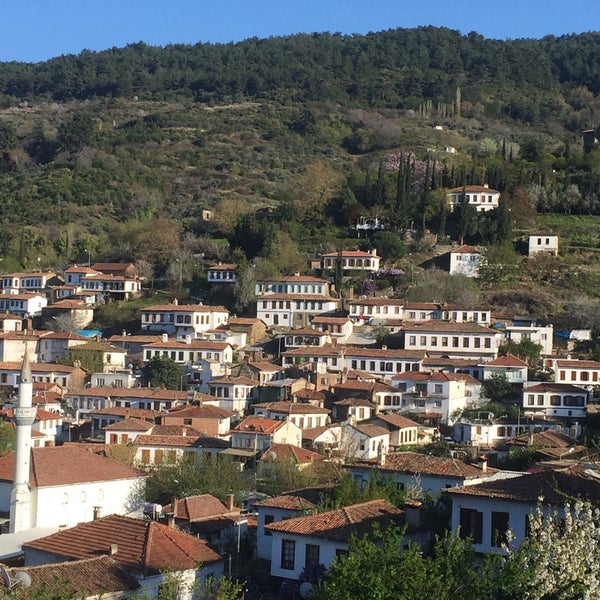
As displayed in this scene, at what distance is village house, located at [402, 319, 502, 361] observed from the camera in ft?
191

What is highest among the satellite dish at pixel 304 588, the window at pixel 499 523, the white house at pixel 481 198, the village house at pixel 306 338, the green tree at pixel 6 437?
the white house at pixel 481 198

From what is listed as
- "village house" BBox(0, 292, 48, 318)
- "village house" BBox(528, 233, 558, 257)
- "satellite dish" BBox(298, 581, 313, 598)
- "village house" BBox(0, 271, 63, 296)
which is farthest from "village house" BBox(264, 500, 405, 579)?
"village house" BBox(0, 271, 63, 296)

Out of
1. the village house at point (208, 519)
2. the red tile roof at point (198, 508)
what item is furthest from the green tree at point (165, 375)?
the village house at point (208, 519)

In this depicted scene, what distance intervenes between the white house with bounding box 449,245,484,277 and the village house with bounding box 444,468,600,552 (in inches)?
1886

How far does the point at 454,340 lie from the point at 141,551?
37.3m

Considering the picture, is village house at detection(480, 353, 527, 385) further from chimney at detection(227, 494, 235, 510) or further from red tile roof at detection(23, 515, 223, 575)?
red tile roof at detection(23, 515, 223, 575)

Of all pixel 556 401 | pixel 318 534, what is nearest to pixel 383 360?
pixel 556 401

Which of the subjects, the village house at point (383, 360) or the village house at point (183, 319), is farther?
the village house at point (183, 319)

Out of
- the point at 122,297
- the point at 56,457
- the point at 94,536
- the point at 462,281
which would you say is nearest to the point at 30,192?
the point at 122,297

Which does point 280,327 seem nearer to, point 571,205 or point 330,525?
point 571,205

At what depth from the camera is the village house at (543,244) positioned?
233ft

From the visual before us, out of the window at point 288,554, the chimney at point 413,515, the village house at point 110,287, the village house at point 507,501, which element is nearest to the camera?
the village house at point 507,501

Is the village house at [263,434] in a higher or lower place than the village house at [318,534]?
lower

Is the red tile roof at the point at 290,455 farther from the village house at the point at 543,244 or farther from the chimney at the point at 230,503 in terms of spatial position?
the village house at the point at 543,244
